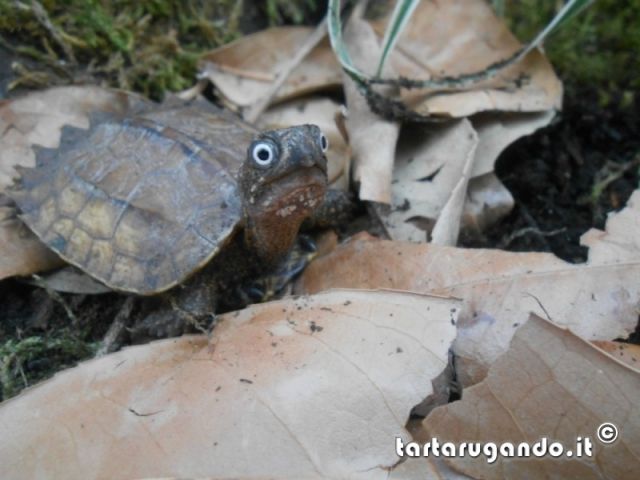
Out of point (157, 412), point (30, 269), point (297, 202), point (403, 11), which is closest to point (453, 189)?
point (297, 202)

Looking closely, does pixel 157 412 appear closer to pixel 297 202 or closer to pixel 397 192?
pixel 297 202

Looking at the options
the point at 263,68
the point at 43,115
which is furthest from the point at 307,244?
the point at 43,115

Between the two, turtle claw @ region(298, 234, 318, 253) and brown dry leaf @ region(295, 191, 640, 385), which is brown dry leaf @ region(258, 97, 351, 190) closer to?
turtle claw @ region(298, 234, 318, 253)

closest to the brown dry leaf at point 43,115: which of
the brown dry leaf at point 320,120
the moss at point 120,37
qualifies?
the moss at point 120,37

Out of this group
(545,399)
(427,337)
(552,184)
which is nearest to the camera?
(545,399)

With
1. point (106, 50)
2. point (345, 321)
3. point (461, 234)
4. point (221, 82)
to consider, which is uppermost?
point (106, 50)

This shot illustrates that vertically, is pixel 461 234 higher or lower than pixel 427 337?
lower

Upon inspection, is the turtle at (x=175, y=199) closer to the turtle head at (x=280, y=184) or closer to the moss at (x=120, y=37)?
the turtle head at (x=280, y=184)
